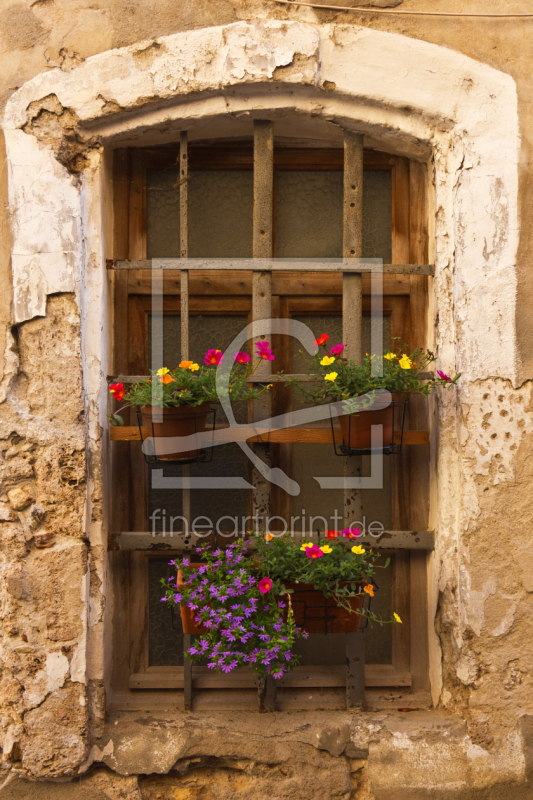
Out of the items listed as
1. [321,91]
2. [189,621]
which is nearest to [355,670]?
[189,621]

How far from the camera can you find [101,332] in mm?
1912

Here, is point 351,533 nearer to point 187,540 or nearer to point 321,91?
point 187,540

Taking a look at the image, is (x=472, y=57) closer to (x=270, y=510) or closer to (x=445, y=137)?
(x=445, y=137)

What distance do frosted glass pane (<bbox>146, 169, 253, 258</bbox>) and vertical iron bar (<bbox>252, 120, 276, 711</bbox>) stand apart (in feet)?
0.58

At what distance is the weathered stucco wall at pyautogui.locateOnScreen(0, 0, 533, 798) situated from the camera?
1789 millimetres

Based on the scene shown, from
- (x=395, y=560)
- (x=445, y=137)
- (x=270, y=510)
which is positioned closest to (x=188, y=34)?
(x=445, y=137)

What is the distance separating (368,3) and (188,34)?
25.9 inches

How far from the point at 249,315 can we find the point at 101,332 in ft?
1.89

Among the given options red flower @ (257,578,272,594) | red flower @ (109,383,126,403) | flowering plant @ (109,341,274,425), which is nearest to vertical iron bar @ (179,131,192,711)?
flowering plant @ (109,341,274,425)

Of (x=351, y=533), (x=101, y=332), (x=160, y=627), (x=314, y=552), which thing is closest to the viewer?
(x=314, y=552)

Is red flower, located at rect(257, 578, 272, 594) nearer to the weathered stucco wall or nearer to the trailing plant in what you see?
the trailing plant

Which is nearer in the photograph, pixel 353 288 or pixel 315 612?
pixel 315 612

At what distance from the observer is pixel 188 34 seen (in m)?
1.85

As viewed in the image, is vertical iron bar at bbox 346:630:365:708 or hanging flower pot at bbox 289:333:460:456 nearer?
hanging flower pot at bbox 289:333:460:456
